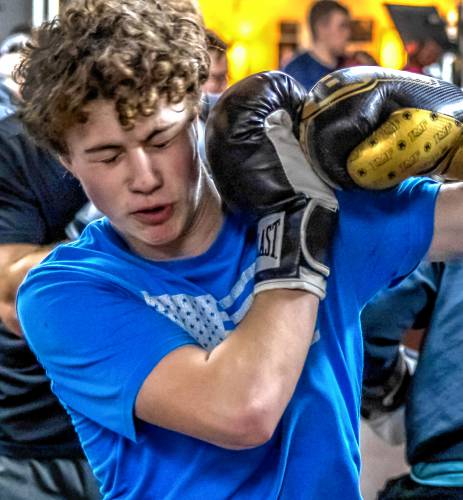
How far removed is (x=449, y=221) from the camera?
53.6 inches

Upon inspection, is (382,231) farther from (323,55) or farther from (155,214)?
(323,55)

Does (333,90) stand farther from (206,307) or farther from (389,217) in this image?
(206,307)

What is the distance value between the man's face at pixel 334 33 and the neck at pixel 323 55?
2 centimetres

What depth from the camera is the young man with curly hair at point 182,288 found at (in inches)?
47.6

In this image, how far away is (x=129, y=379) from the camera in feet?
4.03

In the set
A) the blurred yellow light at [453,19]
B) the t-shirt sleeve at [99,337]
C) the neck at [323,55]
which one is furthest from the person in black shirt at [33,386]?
the blurred yellow light at [453,19]

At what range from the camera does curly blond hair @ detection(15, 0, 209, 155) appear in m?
1.26

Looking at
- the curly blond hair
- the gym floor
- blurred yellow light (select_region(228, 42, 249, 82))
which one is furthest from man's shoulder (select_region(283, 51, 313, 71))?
blurred yellow light (select_region(228, 42, 249, 82))

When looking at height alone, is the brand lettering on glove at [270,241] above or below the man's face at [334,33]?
above

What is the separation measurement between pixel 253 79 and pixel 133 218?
0.79ft

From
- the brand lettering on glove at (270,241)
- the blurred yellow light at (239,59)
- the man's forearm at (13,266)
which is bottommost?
the blurred yellow light at (239,59)

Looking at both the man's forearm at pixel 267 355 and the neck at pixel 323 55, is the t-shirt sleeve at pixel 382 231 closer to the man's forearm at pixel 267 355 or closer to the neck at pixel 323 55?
the man's forearm at pixel 267 355

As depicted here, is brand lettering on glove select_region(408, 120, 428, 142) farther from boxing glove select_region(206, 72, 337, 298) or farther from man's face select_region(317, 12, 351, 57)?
man's face select_region(317, 12, 351, 57)

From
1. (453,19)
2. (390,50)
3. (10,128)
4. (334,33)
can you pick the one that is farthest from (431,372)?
(390,50)
